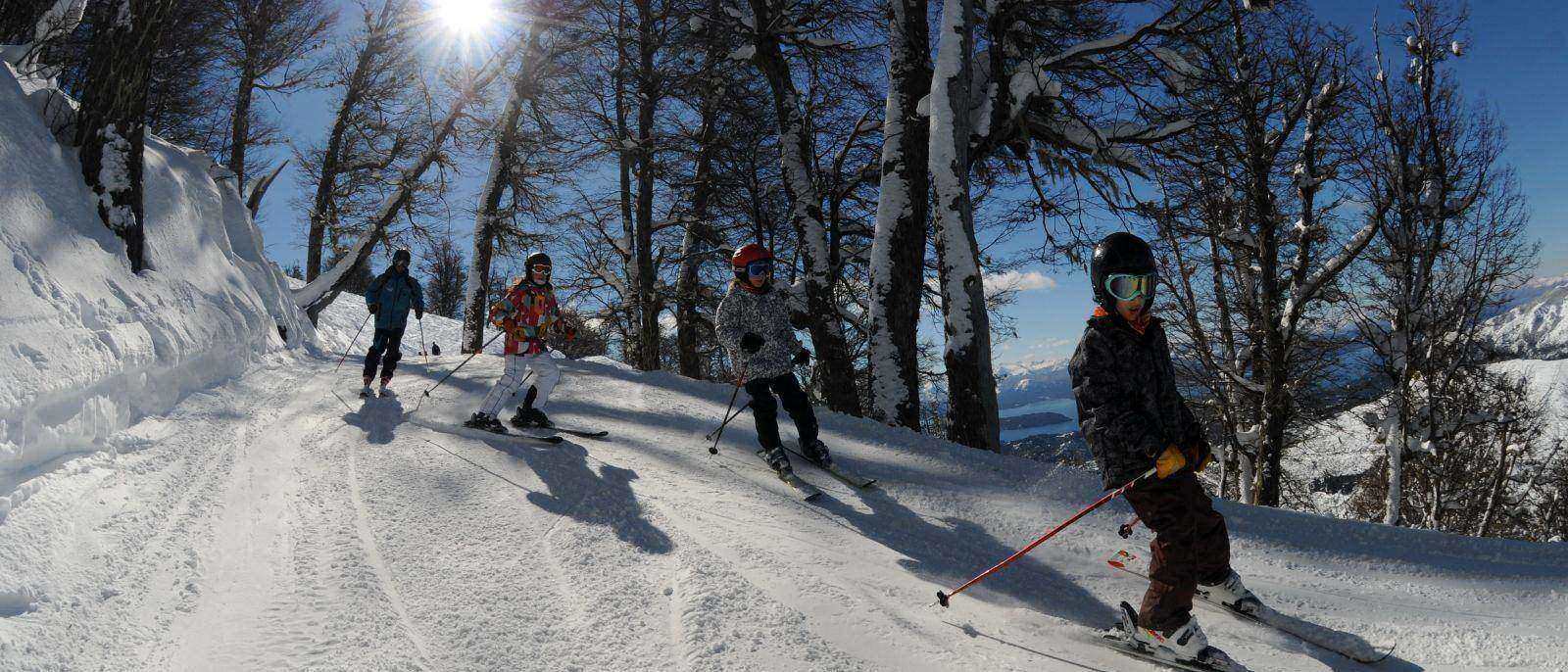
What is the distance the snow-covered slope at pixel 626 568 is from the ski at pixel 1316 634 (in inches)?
2.4

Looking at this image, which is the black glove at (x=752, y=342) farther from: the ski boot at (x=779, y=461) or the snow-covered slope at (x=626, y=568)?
the snow-covered slope at (x=626, y=568)

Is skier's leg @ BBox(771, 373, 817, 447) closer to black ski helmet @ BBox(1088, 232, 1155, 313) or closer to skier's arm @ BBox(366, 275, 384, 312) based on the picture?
black ski helmet @ BBox(1088, 232, 1155, 313)

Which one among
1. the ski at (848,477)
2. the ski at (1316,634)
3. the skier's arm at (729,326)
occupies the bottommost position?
the ski at (1316,634)

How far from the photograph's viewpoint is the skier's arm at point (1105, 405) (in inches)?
120

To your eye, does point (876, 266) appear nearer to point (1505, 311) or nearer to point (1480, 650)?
point (1480, 650)

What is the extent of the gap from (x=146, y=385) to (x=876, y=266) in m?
6.84

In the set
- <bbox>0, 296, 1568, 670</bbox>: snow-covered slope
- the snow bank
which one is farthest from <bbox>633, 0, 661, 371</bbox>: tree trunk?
<bbox>0, 296, 1568, 670</bbox>: snow-covered slope

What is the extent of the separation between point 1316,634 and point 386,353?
9423 mm

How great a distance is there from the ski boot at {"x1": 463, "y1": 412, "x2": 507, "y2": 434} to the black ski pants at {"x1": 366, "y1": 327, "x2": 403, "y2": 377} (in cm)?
254

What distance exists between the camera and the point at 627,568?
3484 millimetres

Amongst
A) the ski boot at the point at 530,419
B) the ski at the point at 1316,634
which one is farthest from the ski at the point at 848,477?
the ski boot at the point at 530,419

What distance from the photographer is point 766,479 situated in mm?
5281

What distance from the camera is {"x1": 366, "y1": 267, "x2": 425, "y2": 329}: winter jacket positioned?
8977 millimetres

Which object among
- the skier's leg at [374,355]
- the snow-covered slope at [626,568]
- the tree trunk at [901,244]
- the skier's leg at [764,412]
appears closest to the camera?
the snow-covered slope at [626,568]
